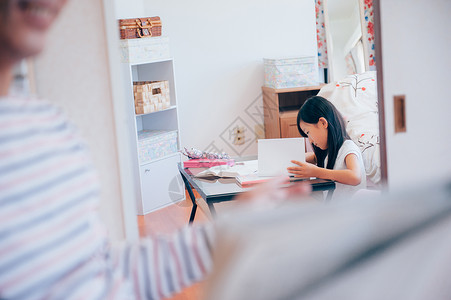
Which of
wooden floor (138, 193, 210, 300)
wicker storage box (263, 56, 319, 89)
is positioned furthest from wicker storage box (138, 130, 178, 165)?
wicker storage box (263, 56, 319, 89)

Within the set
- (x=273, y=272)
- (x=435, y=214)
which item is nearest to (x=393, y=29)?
(x=435, y=214)

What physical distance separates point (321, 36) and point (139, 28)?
6.49 ft

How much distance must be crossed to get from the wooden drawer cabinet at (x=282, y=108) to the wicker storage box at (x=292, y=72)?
2.4 inches

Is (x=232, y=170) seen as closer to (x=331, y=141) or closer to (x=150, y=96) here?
(x=331, y=141)

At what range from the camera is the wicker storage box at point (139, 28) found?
162 inches

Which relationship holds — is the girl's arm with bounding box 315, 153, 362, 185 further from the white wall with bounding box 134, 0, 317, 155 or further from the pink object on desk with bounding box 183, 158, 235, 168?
the white wall with bounding box 134, 0, 317, 155

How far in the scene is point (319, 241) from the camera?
2.71 feet

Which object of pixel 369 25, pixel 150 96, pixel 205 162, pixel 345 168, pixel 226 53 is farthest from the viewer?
pixel 226 53

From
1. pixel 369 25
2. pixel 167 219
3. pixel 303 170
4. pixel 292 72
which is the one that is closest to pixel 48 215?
pixel 303 170

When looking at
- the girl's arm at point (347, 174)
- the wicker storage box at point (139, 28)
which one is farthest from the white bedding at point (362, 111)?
the wicker storage box at point (139, 28)

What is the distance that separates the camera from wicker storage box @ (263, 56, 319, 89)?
4.79 metres

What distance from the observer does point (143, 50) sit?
4.20 metres

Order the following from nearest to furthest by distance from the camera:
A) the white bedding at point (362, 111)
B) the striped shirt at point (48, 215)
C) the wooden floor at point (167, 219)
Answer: the striped shirt at point (48, 215), the white bedding at point (362, 111), the wooden floor at point (167, 219)

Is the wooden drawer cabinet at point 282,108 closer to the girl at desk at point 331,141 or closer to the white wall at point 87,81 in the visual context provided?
the girl at desk at point 331,141
